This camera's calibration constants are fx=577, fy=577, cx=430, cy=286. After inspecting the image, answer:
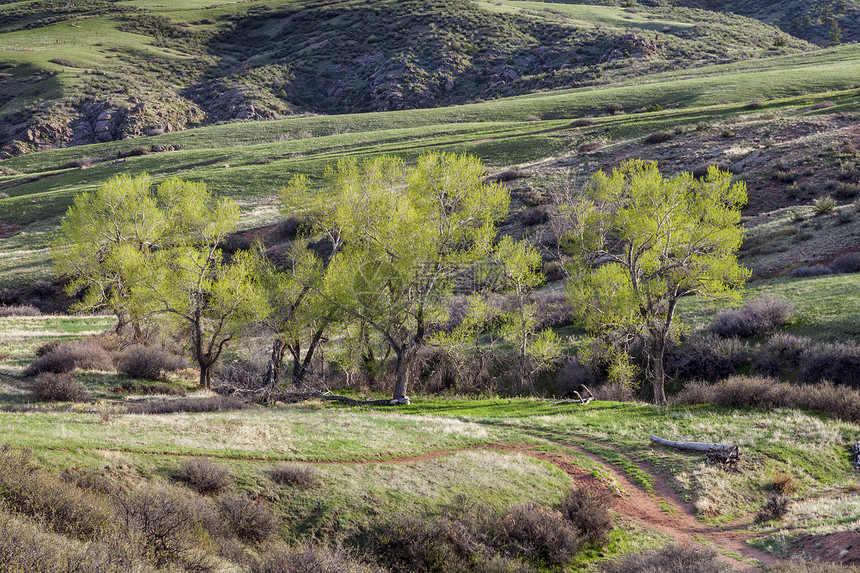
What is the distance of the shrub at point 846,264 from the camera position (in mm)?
33094

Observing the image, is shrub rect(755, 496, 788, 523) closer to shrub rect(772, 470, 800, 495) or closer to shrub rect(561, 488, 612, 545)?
shrub rect(772, 470, 800, 495)

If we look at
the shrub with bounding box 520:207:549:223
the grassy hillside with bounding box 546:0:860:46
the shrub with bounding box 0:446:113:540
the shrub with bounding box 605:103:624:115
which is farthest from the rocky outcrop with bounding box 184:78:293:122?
the grassy hillside with bounding box 546:0:860:46

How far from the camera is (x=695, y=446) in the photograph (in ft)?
62.4

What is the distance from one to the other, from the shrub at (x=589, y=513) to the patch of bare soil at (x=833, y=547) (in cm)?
424

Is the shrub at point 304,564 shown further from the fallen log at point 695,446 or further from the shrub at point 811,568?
the fallen log at point 695,446

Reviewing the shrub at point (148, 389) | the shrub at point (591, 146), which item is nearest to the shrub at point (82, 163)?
the shrub at point (148, 389)

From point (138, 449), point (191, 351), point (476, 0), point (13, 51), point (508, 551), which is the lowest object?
point (191, 351)

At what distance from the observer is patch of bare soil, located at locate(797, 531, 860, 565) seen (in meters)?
11.8

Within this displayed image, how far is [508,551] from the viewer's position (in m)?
13.3

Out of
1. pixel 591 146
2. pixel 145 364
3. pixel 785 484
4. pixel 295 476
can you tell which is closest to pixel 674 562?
pixel 785 484

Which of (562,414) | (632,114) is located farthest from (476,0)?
(562,414)

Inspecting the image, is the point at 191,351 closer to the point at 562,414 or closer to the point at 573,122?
the point at 562,414

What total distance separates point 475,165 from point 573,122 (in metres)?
42.8

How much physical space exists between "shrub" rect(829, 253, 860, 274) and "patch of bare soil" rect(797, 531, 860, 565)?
2572cm
